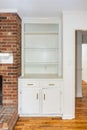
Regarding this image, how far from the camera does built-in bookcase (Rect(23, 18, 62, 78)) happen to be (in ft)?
17.3

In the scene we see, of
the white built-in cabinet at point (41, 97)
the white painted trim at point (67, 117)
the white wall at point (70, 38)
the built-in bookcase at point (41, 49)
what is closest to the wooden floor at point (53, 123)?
the white painted trim at point (67, 117)

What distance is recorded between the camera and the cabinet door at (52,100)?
4.56 metres

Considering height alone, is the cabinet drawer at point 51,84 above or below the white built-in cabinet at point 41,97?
above

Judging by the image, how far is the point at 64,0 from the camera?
11.5ft

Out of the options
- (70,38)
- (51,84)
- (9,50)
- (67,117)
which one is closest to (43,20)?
(70,38)

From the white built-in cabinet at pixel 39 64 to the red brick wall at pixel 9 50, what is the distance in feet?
0.77

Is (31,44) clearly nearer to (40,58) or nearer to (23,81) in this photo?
(40,58)

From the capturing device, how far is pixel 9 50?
173 inches

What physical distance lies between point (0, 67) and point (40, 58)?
1.30 metres

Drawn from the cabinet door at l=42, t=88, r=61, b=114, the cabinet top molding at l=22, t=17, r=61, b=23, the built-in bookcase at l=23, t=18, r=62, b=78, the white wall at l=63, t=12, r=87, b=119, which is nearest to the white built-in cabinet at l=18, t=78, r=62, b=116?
the cabinet door at l=42, t=88, r=61, b=114

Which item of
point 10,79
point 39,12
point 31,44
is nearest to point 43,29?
point 31,44

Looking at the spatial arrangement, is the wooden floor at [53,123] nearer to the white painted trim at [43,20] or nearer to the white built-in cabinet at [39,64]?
the white built-in cabinet at [39,64]

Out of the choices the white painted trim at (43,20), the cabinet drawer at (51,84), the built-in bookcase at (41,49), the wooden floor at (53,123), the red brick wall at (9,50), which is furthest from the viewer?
the built-in bookcase at (41,49)

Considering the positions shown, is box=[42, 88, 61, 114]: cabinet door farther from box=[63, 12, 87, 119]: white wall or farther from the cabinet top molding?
the cabinet top molding
